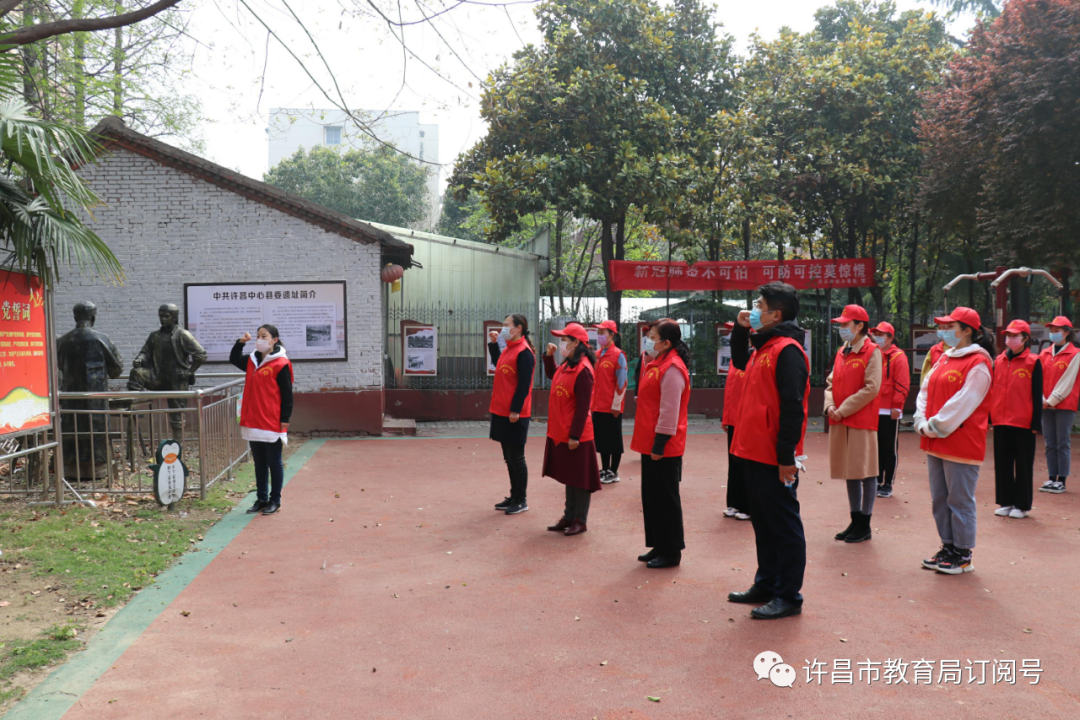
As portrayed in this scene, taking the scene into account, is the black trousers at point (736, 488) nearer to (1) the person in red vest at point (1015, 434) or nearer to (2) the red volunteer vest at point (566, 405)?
(2) the red volunteer vest at point (566, 405)


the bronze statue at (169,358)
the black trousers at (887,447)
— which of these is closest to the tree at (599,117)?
Answer: the bronze statue at (169,358)

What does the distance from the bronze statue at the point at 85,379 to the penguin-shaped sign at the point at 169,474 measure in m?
1.10

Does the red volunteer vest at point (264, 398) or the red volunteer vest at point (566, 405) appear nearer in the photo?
the red volunteer vest at point (566, 405)

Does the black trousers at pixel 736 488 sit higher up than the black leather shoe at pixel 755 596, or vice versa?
the black trousers at pixel 736 488

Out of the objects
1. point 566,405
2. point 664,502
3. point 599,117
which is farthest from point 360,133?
point 599,117

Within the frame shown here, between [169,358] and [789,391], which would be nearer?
[789,391]

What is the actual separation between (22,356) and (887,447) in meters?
8.03

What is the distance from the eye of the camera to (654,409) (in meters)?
5.83

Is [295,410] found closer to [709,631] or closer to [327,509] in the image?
[327,509]

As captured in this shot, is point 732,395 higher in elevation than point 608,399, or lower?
higher

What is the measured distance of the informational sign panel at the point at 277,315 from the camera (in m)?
13.0

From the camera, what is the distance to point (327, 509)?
7852 mm

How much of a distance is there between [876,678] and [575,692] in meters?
1.47

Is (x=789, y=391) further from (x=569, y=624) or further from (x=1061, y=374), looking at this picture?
(x=1061, y=374)
